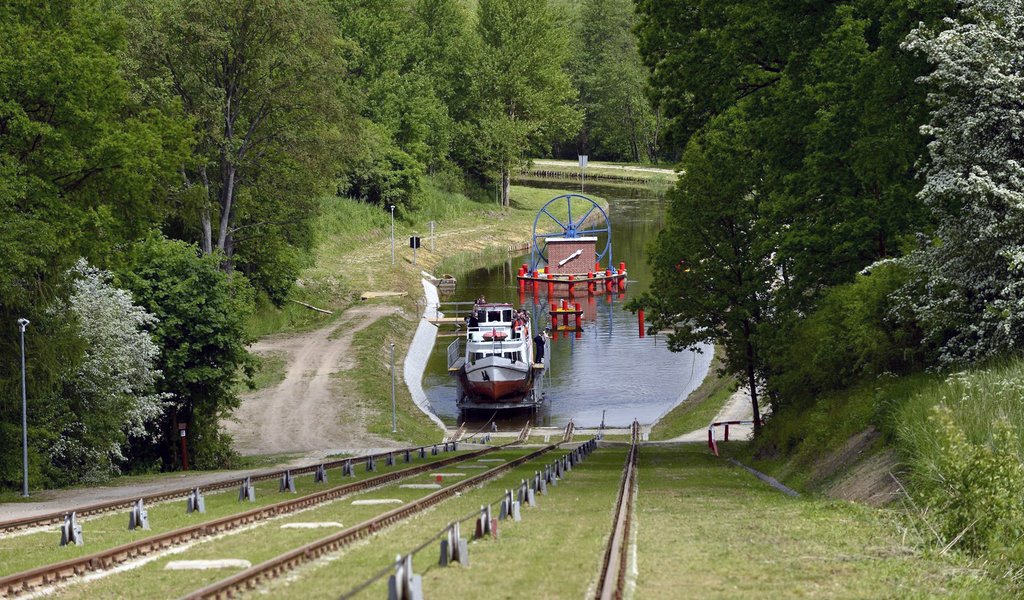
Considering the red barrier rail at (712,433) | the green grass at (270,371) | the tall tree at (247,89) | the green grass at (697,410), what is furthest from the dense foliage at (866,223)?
the green grass at (270,371)

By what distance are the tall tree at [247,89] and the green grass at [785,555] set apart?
41512 mm

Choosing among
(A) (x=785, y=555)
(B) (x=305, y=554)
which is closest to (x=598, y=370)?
(B) (x=305, y=554)

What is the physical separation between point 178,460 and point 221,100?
839 inches

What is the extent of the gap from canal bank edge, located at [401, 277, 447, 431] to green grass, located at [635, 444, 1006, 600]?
129 ft

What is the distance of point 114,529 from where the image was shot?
2197cm

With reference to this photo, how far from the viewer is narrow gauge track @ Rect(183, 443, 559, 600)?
1366 centimetres

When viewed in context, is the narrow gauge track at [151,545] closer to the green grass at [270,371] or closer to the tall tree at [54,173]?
the tall tree at [54,173]

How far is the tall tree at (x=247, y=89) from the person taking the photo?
57.5 metres

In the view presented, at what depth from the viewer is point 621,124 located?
19412 cm

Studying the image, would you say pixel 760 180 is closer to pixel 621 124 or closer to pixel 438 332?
pixel 438 332

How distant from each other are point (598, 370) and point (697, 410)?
1316 centimetres

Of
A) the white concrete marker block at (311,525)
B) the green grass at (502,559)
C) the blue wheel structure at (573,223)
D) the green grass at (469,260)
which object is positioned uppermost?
the blue wheel structure at (573,223)

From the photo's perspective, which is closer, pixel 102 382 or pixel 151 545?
pixel 151 545

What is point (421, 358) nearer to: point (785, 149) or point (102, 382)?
point (102, 382)
